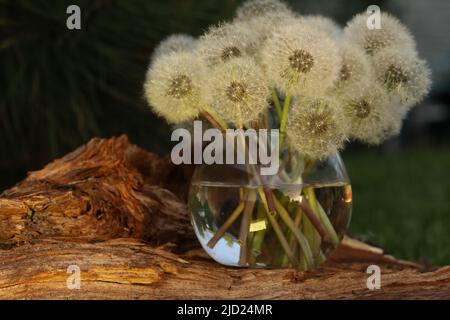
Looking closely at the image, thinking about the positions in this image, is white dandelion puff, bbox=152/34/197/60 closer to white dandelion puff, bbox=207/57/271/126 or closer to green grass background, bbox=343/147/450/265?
white dandelion puff, bbox=207/57/271/126

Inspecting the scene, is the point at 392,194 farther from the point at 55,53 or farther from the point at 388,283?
the point at 388,283

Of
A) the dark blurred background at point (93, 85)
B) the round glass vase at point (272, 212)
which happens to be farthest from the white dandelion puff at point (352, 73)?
the dark blurred background at point (93, 85)

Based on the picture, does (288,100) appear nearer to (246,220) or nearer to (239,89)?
(239,89)

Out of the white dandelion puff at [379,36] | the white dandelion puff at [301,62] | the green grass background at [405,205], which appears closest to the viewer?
the white dandelion puff at [301,62]

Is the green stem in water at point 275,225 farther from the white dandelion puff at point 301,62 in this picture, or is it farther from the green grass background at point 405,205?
the green grass background at point 405,205

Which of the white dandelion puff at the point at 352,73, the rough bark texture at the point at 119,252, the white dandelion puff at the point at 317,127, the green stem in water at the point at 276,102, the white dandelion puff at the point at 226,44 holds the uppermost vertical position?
the white dandelion puff at the point at 226,44


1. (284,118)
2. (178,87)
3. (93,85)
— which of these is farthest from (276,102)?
A: (93,85)
